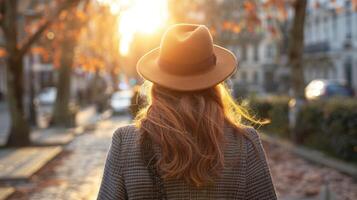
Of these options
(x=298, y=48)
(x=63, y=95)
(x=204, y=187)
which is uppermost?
(x=204, y=187)

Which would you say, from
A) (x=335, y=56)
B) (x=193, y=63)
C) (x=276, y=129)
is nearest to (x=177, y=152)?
(x=193, y=63)

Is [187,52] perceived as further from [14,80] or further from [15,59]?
[14,80]

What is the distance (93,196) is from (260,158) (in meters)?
5.94

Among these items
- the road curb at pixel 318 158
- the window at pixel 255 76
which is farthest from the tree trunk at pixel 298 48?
the window at pixel 255 76

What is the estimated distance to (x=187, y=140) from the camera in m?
2.38

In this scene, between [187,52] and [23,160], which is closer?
[187,52]

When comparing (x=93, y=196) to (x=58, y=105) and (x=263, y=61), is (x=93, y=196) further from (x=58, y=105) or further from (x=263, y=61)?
(x=263, y=61)

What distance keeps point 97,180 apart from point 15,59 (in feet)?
19.6

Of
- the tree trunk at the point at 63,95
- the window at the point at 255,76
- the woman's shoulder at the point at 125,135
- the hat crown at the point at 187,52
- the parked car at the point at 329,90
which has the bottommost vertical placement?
the window at the point at 255,76

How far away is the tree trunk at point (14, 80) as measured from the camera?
→ 47.7ft

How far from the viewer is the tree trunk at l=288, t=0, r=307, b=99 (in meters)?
14.8

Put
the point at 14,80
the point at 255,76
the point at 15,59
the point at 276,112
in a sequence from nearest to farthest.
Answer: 1. the point at 15,59
2. the point at 14,80
3. the point at 276,112
4. the point at 255,76

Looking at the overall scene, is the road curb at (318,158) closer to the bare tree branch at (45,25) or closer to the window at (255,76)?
the bare tree branch at (45,25)

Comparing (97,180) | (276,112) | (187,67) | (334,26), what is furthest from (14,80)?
(334,26)
